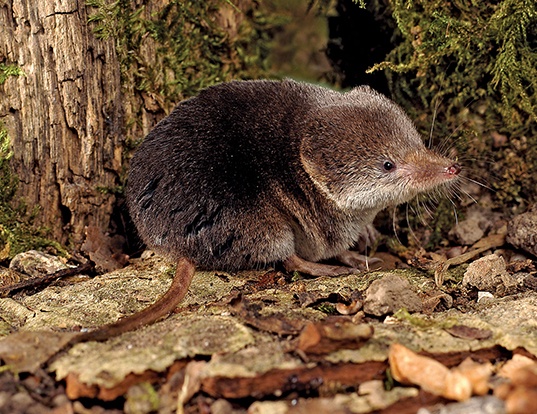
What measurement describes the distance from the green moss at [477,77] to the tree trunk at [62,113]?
1.58 m

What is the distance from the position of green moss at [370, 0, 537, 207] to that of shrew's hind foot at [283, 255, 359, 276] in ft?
3.60

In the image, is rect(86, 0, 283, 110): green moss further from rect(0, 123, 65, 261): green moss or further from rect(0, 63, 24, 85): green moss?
rect(0, 123, 65, 261): green moss

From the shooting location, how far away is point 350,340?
7.27 feet

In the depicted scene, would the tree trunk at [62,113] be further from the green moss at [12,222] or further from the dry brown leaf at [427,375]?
the dry brown leaf at [427,375]

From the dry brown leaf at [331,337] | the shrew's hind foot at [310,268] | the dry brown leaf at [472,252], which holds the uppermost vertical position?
the dry brown leaf at [331,337]

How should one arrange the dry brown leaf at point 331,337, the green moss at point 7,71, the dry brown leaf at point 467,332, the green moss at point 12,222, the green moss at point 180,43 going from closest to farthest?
the dry brown leaf at point 331,337, the dry brown leaf at point 467,332, the green moss at point 7,71, the green moss at point 12,222, the green moss at point 180,43

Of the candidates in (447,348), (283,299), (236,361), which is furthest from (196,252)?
(447,348)

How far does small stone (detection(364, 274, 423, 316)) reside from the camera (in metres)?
2.68

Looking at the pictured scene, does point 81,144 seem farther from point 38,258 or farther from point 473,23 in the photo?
point 473,23

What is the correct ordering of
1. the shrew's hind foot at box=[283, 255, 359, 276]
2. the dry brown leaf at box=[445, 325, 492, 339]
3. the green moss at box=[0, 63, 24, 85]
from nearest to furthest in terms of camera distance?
1. the dry brown leaf at box=[445, 325, 492, 339]
2. the green moss at box=[0, 63, 24, 85]
3. the shrew's hind foot at box=[283, 255, 359, 276]

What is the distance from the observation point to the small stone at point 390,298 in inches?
106

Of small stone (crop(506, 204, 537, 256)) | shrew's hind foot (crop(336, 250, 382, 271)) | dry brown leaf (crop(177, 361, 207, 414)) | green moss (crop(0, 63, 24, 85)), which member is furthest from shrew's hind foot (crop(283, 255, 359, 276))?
green moss (crop(0, 63, 24, 85))

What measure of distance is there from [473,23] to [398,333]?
2053 mm

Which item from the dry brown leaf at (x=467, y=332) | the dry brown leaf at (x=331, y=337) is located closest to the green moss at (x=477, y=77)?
the dry brown leaf at (x=467, y=332)
